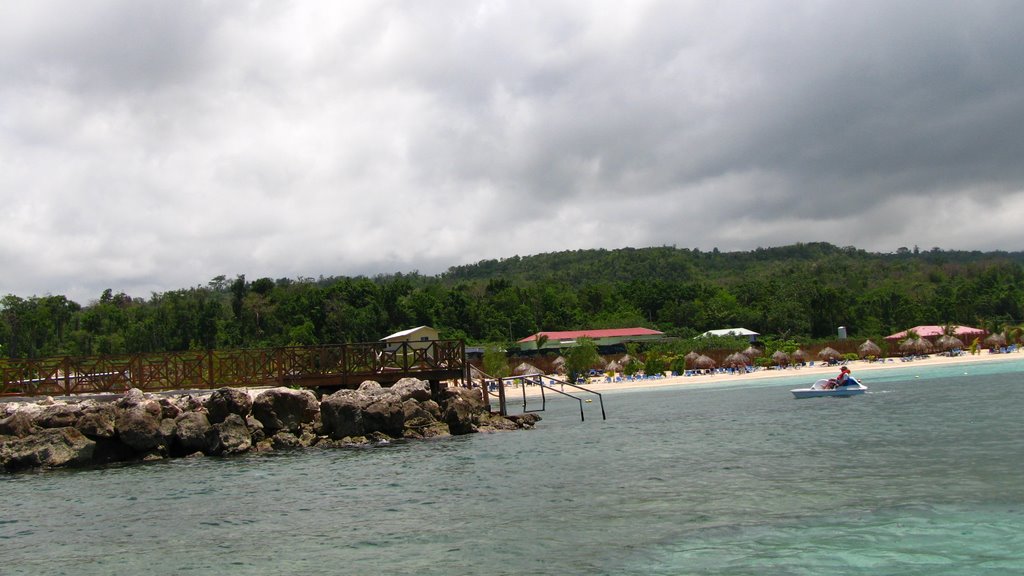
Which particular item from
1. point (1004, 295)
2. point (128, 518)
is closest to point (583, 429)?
point (128, 518)

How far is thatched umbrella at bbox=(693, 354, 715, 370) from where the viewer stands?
6606cm

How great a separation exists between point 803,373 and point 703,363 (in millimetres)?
7609

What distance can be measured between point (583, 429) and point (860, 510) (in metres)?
17.9

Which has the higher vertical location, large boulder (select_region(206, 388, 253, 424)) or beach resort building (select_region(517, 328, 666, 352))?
beach resort building (select_region(517, 328, 666, 352))

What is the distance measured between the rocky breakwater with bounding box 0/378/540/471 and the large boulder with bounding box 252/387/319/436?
0.11 feet

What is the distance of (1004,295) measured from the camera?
320 ft

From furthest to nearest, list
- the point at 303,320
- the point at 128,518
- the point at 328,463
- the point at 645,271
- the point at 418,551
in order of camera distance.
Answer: the point at 645,271 → the point at 303,320 → the point at 328,463 → the point at 128,518 → the point at 418,551

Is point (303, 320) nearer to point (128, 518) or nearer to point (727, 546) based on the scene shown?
point (128, 518)

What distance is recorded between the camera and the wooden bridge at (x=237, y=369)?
31.0 metres

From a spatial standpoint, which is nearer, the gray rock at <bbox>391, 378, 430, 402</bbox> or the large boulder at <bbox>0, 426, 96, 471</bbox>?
the large boulder at <bbox>0, 426, 96, 471</bbox>

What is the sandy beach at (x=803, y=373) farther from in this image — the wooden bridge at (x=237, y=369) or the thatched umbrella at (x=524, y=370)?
the wooden bridge at (x=237, y=369)

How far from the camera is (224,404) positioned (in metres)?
27.7

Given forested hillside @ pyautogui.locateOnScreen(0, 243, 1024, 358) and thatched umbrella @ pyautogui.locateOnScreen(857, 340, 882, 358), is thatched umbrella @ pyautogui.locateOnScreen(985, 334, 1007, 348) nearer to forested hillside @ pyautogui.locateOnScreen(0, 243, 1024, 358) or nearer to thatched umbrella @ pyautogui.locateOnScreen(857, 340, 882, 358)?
thatched umbrella @ pyautogui.locateOnScreen(857, 340, 882, 358)

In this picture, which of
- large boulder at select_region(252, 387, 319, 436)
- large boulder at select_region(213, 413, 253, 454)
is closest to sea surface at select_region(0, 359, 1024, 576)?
large boulder at select_region(213, 413, 253, 454)
